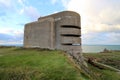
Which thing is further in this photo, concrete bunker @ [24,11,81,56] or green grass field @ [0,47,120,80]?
concrete bunker @ [24,11,81,56]

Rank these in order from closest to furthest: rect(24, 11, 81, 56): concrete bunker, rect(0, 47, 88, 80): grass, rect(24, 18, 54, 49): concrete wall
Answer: rect(0, 47, 88, 80): grass < rect(24, 11, 81, 56): concrete bunker < rect(24, 18, 54, 49): concrete wall

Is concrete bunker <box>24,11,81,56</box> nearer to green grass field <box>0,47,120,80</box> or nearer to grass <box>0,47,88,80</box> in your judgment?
green grass field <box>0,47,120,80</box>

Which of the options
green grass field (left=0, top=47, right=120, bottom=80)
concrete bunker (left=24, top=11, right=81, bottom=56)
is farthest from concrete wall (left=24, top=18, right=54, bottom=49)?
green grass field (left=0, top=47, right=120, bottom=80)

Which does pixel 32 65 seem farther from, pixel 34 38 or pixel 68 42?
pixel 34 38

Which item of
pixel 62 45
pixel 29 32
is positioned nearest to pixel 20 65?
pixel 62 45

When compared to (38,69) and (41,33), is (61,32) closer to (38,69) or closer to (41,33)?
(41,33)

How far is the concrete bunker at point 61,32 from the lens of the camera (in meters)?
23.1

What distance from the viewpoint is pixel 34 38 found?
26.0 m

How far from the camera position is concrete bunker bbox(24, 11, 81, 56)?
23094mm

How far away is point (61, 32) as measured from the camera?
2330 cm

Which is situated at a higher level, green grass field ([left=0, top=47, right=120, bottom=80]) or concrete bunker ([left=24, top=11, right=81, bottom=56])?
concrete bunker ([left=24, top=11, right=81, bottom=56])

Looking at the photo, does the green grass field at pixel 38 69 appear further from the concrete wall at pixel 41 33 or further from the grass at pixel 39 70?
the concrete wall at pixel 41 33

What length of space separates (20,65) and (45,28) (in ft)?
34.6

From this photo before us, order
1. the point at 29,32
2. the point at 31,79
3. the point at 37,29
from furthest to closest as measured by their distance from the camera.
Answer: the point at 29,32
the point at 37,29
the point at 31,79
